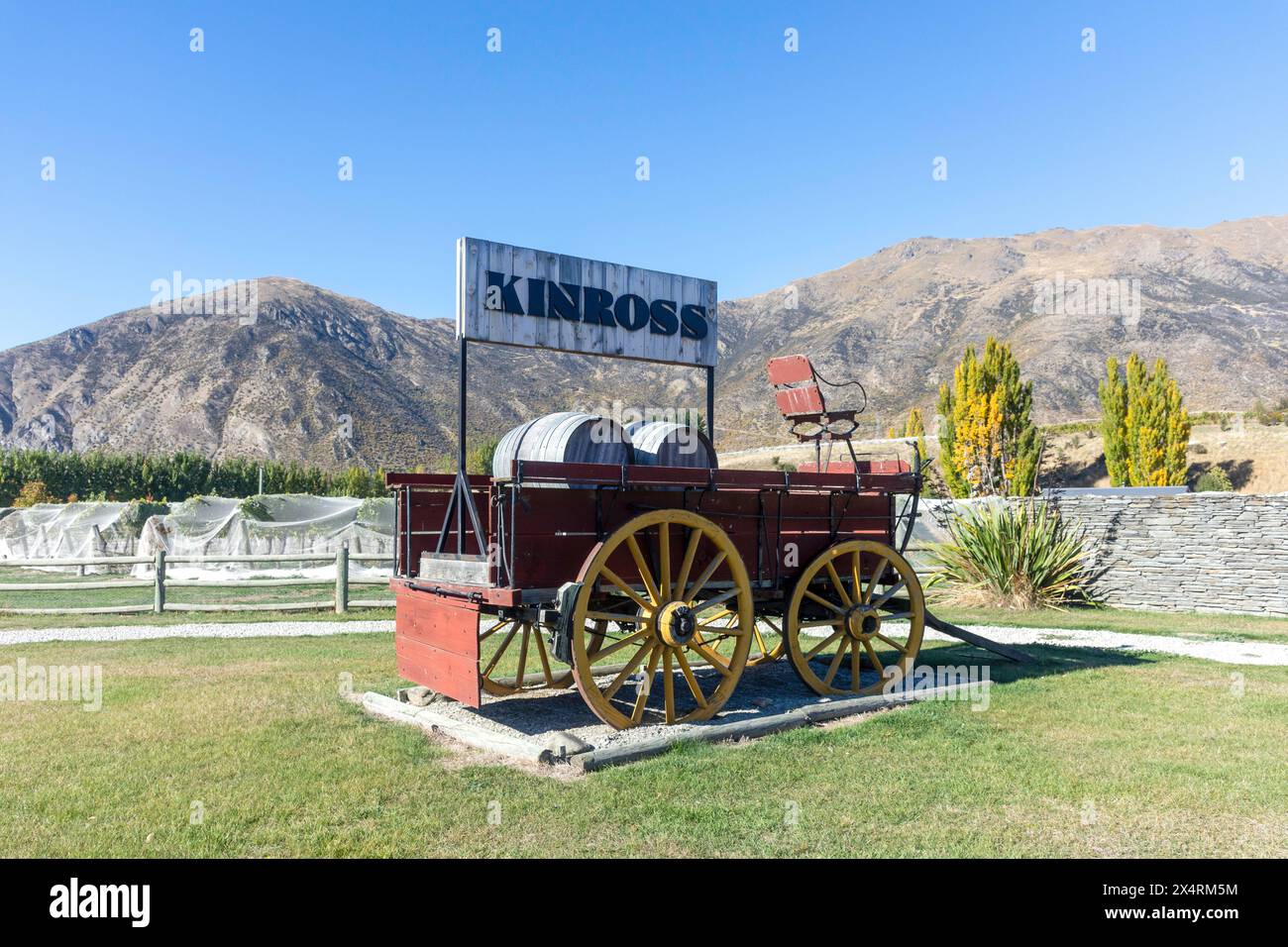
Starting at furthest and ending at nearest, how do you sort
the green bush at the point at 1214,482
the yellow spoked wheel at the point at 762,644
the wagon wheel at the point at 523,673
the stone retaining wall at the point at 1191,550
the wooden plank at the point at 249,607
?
A: the green bush at the point at 1214,482, the stone retaining wall at the point at 1191,550, the wooden plank at the point at 249,607, the yellow spoked wheel at the point at 762,644, the wagon wheel at the point at 523,673

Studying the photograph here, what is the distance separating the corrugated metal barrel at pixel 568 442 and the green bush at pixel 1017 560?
10799 millimetres

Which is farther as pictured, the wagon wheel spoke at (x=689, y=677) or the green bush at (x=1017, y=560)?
the green bush at (x=1017, y=560)

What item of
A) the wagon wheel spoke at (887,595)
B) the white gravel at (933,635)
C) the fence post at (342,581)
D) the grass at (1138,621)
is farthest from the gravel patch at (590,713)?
the fence post at (342,581)

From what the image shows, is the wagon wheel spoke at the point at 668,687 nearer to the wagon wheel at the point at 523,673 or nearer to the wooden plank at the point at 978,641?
the wagon wheel at the point at 523,673

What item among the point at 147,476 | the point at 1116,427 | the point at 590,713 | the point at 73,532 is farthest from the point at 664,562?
the point at 147,476

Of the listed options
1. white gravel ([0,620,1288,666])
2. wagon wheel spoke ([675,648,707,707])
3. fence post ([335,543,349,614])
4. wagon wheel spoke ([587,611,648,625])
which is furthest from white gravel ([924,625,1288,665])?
fence post ([335,543,349,614])

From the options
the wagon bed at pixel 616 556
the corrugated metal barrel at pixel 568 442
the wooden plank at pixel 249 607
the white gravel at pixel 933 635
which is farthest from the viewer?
the wooden plank at pixel 249 607

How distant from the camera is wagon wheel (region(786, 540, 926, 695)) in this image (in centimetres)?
779

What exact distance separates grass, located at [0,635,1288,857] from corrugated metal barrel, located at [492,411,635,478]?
2.19 m

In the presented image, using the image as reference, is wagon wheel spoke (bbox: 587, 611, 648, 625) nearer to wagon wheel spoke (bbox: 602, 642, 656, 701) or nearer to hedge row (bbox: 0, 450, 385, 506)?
wagon wheel spoke (bbox: 602, 642, 656, 701)

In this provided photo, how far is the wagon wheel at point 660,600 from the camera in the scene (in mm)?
6270

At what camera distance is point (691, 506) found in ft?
23.0
